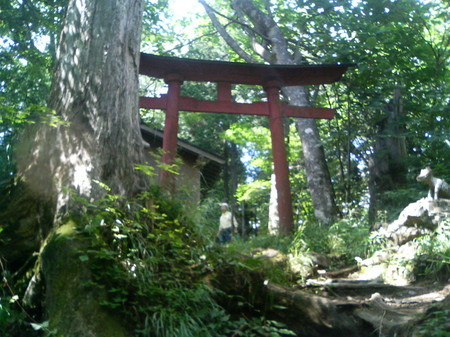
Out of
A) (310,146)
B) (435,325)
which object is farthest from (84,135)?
(310,146)

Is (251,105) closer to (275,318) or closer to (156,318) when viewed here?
(275,318)

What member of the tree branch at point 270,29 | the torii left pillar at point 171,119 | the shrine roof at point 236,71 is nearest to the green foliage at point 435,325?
the torii left pillar at point 171,119

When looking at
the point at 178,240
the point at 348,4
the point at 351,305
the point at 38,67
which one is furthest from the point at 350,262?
the point at 348,4

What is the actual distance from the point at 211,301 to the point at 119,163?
5.40ft

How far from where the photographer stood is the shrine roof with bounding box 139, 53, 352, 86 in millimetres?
10594

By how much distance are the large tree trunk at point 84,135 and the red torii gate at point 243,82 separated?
4707 mm

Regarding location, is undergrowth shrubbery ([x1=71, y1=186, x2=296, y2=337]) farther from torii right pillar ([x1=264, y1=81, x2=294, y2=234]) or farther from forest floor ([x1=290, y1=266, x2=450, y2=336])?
torii right pillar ([x1=264, y1=81, x2=294, y2=234])

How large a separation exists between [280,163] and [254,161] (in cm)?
1091

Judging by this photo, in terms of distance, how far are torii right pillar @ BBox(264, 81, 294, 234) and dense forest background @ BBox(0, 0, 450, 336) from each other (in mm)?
460

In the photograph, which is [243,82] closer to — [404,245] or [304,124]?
[304,124]

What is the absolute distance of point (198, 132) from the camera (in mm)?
30688

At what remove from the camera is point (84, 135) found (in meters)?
4.86

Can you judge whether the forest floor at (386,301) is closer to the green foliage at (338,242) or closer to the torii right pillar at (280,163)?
the green foliage at (338,242)

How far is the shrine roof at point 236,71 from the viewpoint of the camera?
10594mm
